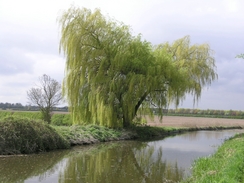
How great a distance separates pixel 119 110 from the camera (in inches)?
861

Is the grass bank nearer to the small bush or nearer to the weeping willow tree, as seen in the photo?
the small bush

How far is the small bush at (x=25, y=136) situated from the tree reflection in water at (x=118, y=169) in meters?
1.42

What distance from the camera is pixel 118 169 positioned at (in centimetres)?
1020

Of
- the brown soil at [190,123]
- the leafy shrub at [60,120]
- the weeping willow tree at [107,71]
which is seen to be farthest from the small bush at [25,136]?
the brown soil at [190,123]

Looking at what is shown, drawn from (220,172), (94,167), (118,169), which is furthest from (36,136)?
(220,172)

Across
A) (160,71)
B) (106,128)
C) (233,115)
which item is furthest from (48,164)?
(233,115)

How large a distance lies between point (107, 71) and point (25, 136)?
9991mm

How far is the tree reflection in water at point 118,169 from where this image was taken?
8.65 metres

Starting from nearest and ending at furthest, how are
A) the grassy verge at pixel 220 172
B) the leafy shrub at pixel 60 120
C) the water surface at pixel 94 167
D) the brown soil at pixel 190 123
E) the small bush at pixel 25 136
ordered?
the grassy verge at pixel 220 172 → the water surface at pixel 94 167 → the small bush at pixel 25 136 → the leafy shrub at pixel 60 120 → the brown soil at pixel 190 123

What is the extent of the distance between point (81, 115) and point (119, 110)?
2808 millimetres

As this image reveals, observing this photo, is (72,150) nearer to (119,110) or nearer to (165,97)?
(119,110)

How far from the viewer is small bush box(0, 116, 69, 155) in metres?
12.3

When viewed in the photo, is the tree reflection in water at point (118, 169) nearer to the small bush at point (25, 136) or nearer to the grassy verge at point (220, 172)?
the grassy verge at point (220, 172)

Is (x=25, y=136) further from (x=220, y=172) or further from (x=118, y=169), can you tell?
(x=220, y=172)
